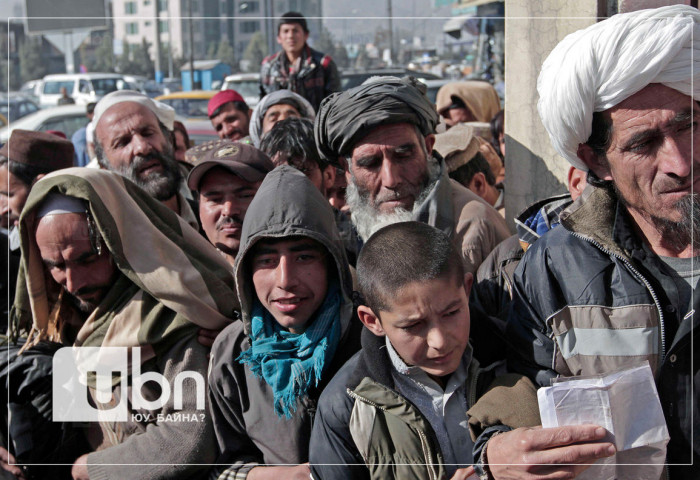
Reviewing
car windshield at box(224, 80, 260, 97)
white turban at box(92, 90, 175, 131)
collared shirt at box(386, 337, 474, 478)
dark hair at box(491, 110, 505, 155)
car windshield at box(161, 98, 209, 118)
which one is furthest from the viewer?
car windshield at box(224, 80, 260, 97)

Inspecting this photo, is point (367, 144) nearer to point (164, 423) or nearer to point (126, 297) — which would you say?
point (126, 297)

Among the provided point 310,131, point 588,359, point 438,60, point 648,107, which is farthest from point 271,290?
point 438,60

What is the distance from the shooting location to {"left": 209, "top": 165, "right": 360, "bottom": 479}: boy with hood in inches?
92.5

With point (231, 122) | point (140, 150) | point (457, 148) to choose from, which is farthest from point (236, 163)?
point (231, 122)

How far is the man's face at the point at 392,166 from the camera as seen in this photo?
2986 mm

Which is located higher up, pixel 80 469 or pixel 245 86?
pixel 245 86

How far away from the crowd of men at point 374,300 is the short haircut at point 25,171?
34.1 inches

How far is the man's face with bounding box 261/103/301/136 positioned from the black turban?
6.43ft

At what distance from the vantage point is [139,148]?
400 cm

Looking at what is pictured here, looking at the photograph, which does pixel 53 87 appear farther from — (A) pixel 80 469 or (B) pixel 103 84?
(A) pixel 80 469

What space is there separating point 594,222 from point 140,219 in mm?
1669

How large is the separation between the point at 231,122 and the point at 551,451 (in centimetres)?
504

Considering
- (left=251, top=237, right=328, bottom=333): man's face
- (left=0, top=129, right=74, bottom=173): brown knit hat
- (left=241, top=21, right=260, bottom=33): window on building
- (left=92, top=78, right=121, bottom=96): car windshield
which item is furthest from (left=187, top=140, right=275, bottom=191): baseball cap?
(left=92, top=78, right=121, bottom=96): car windshield

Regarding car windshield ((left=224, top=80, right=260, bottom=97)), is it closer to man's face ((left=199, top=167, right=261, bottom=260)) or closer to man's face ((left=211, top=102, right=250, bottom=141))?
man's face ((left=211, top=102, right=250, bottom=141))
